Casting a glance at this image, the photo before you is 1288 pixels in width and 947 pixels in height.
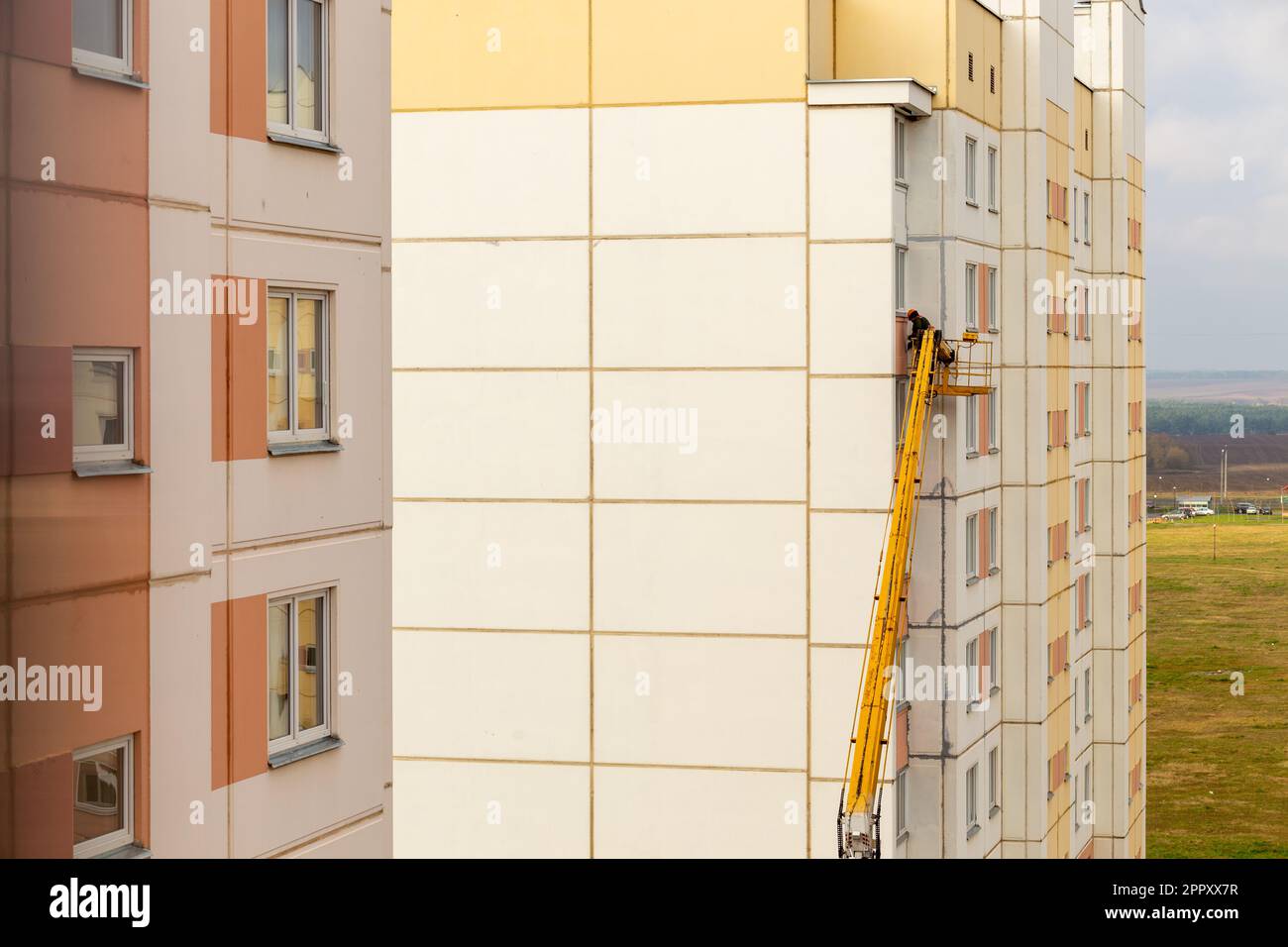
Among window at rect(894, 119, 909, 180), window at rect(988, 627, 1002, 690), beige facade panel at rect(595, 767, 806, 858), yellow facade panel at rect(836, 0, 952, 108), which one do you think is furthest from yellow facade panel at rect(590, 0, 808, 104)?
window at rect(988, 627, 1002, 690)

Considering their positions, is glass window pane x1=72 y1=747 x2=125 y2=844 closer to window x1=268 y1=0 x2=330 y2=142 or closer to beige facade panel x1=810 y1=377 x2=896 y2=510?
window x1=268 y1=0 x2=330 y2=142

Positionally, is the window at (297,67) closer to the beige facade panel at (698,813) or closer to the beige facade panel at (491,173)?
the beige facade panel at (491,173)

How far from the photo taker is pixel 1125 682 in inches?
1556

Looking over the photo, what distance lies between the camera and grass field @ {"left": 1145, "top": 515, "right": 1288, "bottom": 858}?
73.7 m

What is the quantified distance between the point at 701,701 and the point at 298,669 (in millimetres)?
14271

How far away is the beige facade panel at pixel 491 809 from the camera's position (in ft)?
80.0

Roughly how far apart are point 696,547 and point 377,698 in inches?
531

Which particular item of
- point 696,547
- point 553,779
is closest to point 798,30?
point 696,547

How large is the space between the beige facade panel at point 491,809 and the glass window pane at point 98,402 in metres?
17.3

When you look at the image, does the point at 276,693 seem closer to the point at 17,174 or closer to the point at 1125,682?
the point at 17,174

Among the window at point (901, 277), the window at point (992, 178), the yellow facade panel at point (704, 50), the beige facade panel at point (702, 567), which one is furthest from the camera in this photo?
the window at point (992, 178)

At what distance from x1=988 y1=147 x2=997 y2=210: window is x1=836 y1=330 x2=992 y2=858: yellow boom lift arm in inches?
188

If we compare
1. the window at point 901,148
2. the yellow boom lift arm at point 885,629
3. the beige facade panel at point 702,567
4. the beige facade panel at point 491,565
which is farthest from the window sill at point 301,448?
the window at point 901,148

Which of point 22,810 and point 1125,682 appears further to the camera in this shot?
point 1125,682
